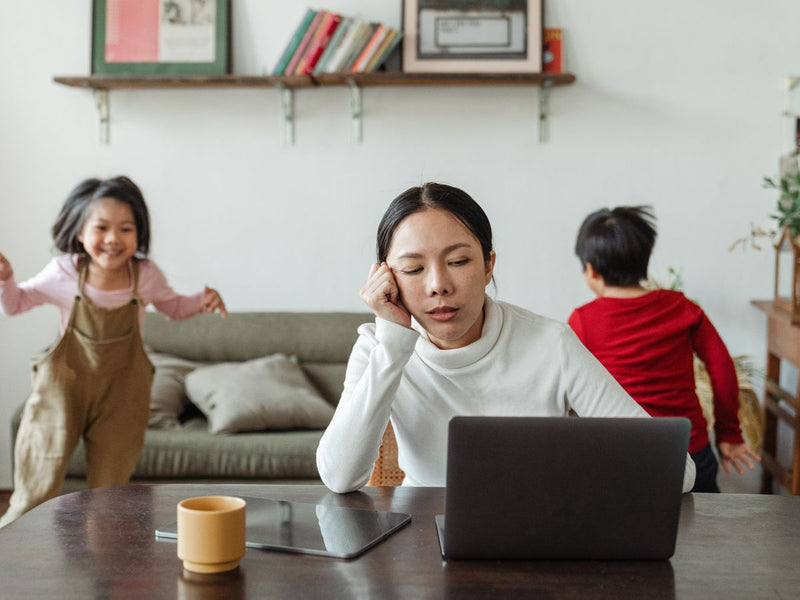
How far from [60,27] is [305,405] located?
6.05 feet

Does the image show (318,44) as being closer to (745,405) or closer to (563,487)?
(745,405)

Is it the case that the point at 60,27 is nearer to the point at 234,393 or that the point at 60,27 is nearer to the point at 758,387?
the point at 234,393

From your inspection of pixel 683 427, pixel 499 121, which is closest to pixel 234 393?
pixel 499 121

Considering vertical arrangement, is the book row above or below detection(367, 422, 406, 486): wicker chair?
above

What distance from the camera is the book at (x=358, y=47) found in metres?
3.46

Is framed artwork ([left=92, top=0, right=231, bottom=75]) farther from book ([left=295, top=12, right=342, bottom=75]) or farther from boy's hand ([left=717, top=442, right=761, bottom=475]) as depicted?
boy's hand ([left=717, top=442, right=761, bottom=475])

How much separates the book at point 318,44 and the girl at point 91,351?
1.01m

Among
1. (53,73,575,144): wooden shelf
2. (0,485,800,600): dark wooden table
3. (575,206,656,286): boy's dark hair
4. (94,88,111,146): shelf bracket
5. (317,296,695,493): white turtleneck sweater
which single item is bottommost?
(0,485,800,600): dark wooden table

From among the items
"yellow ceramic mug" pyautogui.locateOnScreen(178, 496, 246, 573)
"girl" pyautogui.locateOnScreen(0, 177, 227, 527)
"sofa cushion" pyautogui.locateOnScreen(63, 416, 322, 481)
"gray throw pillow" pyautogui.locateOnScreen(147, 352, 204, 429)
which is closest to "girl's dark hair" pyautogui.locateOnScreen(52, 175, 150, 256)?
"girl" pyautogui.locateOnScreen(0, 177, 227, 527)

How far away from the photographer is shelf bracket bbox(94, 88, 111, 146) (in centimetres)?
370

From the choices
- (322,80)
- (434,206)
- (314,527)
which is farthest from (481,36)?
(314,527)

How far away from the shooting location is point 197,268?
379 centimetres

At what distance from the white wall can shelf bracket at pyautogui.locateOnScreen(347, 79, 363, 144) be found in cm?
4

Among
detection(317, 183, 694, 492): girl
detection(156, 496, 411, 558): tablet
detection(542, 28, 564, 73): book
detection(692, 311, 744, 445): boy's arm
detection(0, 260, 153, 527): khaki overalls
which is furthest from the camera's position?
detection(542, 28, 564, 73): book
